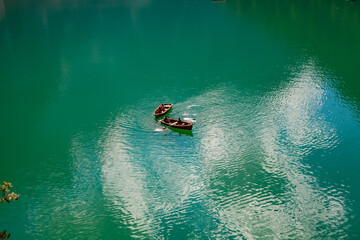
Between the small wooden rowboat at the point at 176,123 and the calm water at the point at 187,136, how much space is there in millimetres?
566

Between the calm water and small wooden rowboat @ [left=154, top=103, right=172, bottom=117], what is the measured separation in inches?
21.5

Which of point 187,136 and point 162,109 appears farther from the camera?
point 162,109

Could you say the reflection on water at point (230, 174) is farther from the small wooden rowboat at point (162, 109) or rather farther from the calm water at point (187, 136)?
the small wooden rowboat at point (162, 109)

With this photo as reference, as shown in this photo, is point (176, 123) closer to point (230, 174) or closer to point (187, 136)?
point (187, 136)

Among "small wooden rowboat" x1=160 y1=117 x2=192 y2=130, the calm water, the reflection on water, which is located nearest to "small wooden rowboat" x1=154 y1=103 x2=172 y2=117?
the calm water

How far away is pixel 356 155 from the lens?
2086cm

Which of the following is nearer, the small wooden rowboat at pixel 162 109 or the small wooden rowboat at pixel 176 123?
the small wooden rowboat at pixel 176 123

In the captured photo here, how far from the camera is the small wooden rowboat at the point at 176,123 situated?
74.4 feet

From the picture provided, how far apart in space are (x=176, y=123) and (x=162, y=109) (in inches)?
85.6

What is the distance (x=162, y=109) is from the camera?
24812 mm

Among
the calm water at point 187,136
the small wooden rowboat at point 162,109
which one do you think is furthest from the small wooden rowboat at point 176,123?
the small wooden rowboat at point 162,109

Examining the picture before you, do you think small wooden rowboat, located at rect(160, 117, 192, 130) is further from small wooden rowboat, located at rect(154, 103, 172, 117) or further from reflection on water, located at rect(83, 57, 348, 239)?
small wooden rowboat, located at rect(154, 103, 172, 117)

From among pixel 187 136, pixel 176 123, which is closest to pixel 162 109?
pixel 176 123

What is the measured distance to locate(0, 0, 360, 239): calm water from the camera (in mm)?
17125
